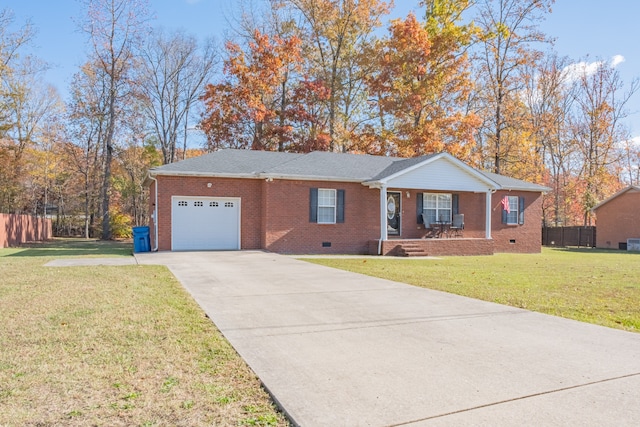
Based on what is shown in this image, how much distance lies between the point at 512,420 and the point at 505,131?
3206 cm

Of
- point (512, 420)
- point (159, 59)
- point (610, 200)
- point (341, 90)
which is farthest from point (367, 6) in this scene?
point (512, 420)

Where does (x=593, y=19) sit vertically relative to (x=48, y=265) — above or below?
above

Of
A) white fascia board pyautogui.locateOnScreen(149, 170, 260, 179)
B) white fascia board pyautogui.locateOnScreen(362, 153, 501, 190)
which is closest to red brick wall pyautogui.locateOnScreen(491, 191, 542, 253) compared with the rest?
white fascia board pyautogui.locateOnScreen(362, 153, 501, 190)

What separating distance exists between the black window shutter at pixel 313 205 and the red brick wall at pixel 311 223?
13 cm

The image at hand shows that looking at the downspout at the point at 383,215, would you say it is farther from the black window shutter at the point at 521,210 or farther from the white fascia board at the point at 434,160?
the black window shutter at the point at 521,210

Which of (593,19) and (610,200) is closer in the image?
(593,19)

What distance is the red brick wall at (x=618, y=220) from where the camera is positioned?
2632 cm

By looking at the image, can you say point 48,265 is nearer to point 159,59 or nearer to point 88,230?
point 88,230

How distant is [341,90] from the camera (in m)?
31.6

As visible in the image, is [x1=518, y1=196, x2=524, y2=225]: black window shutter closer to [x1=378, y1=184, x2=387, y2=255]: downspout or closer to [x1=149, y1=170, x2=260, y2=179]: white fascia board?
[x1=378, y1=184, x2=387, y2=255]: downspout

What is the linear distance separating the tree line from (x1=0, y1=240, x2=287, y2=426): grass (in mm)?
23166

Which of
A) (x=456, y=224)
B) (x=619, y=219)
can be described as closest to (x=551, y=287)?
(x=456, y=224)

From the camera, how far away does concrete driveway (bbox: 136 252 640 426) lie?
3176mm

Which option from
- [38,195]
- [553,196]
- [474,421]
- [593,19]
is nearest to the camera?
[474,421]
